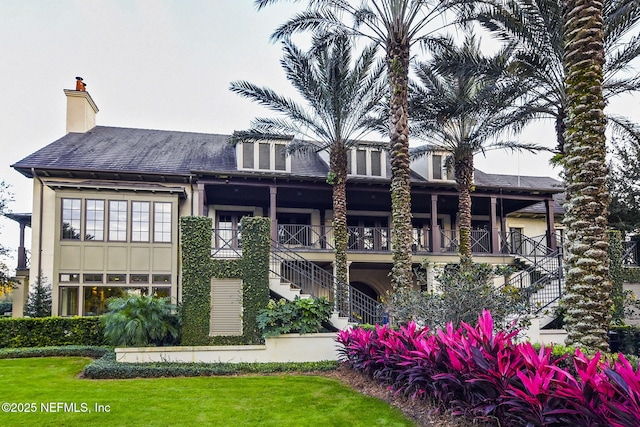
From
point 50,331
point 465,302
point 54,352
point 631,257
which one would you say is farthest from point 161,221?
point 631,257

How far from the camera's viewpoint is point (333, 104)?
52.2 ft

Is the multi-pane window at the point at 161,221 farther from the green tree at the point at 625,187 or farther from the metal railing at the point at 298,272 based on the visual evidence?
the green tree at the point at 625,187

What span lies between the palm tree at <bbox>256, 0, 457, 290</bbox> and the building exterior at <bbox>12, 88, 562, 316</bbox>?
17.2ft

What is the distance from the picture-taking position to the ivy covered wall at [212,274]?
11914 mm

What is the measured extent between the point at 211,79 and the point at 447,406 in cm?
1628

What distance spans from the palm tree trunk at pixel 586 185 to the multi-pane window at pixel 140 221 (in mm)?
14011

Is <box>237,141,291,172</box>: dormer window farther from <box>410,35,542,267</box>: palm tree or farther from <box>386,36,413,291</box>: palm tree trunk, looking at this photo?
<box>386,36,413,291</box>: palm tree trunk

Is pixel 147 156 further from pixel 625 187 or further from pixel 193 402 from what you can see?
pixel 625 187

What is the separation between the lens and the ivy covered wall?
39.1ft

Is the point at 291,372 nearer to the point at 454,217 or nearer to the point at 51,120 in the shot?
the point at 454,217

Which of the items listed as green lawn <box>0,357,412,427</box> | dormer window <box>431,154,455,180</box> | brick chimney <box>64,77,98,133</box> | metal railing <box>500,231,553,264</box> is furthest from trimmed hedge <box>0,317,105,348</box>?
metal railing <box>500,231,553,264</box>

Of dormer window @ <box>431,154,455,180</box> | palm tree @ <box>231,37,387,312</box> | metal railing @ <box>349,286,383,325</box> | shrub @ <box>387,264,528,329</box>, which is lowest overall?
metal railing @ <box>349,286,383,325</box>

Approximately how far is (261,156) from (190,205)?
11.2ft

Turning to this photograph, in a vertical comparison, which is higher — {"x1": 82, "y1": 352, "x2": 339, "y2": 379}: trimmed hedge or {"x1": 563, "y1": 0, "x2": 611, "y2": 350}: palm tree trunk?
{"x1": 563, "y1": 0, "x2": 611, "y2": 350}: palm tree trunk
